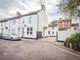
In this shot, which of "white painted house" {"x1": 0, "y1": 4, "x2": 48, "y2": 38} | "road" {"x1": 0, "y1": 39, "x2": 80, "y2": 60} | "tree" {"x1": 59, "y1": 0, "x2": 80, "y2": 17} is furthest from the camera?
"white painted house" {"x1": 0, "y1": 4, "x2": 48, "y2": 38}

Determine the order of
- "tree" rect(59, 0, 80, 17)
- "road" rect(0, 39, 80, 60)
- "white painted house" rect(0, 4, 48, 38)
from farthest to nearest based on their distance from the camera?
1. "white painted house" rect(0, 4, 48, 38)
2. "tree" rect(59, 0, 80, 17)
3. "road" rect(0, 39, 80, 60)

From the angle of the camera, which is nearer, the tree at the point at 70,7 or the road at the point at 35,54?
the road at the point at 35,54

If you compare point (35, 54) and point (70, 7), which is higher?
point (70, 7)

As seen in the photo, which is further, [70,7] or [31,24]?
[31,24]

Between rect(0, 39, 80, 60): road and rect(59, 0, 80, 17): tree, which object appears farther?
rect(59, 0, 80, 17): tree

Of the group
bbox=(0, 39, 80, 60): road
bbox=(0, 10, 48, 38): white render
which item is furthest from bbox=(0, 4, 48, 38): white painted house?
bbox=(0, 39, 80, 60): road

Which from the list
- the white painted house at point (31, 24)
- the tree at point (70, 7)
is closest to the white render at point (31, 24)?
the white painted house at point (31, 24)

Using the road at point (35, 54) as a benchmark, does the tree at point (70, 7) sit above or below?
above

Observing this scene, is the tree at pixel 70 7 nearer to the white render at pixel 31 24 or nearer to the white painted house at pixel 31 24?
the white painted house at pixel 31 24

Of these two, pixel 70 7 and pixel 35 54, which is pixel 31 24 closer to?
pixel 70 7

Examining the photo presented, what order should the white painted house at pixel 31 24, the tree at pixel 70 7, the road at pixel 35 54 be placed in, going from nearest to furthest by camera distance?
the road at pixel 35 54, the tree at pixel 70 7, the white painted house at pixel 31 24

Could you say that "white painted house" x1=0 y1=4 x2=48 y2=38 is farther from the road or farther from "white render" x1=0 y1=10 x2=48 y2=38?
the road

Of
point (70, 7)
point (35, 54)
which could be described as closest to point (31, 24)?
point (70, 7)

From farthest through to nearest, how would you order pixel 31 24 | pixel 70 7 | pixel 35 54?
1. pixel 31 24
2. pixel 70 7
3. pixel 35 54
